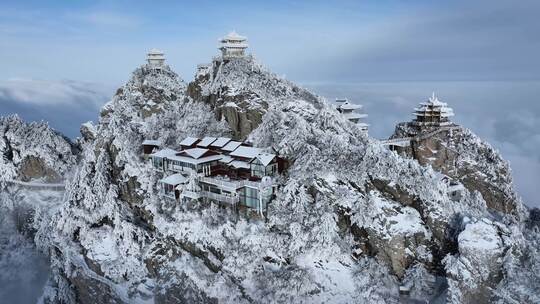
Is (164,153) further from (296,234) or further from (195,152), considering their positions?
(296,234)

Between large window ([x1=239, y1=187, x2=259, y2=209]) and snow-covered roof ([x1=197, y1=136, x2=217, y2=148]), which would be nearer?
large window ([x1=239, y1=187, x2=259, y2=209])

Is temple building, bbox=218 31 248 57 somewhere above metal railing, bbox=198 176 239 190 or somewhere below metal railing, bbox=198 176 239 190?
above

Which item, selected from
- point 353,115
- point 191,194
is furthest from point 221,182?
point 353,115

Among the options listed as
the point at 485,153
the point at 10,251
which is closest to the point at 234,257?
the point at 485,153

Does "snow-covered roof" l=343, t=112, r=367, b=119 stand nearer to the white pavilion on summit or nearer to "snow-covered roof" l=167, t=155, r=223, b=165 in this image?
the white pavilion on summit

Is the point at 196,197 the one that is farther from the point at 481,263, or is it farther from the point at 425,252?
the point at 481,263

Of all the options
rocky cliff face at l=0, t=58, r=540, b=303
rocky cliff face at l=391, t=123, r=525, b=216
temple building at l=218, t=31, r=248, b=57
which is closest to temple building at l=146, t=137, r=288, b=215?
rocky cliff face at l=0, t=58, r=540, b=303

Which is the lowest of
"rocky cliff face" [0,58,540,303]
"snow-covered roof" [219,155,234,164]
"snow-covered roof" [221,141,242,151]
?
"rocky cliff face" [0,58,540,303]
